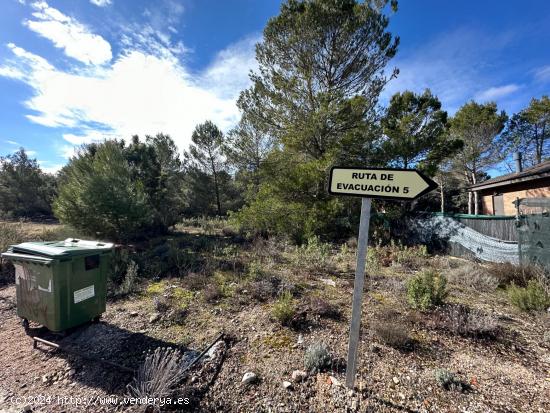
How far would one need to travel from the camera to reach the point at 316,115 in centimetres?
867

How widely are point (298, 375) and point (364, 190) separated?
6.23ft

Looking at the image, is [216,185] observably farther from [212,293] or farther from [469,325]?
[469,325]

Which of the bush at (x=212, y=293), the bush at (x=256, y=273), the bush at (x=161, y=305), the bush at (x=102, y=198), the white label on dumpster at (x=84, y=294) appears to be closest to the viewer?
the white label on dumpster at (x=84, y=294)

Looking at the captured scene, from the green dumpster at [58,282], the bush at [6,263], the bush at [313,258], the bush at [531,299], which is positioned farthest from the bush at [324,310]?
the bush at [6,263]

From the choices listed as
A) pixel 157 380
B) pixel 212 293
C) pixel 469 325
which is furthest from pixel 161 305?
pixel 469 325

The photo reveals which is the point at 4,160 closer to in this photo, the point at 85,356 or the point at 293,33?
the point at 293,33

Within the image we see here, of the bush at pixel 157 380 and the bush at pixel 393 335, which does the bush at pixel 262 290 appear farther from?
the bush at pixel 157 380

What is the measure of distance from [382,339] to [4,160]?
32866mm

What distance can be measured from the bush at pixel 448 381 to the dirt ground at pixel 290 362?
42mm

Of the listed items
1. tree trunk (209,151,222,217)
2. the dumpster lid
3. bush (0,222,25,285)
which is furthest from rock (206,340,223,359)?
tree trunk (209,151,222,217)

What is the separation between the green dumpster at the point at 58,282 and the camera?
301 centimetres

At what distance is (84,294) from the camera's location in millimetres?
3305

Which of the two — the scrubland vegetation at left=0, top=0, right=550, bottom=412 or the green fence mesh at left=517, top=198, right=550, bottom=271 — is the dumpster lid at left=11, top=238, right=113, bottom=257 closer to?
the scrubland vegetation at left=0, top=0, right=550, bottom=412

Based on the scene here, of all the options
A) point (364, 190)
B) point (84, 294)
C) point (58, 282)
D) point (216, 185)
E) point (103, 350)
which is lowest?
point (103, 350)
